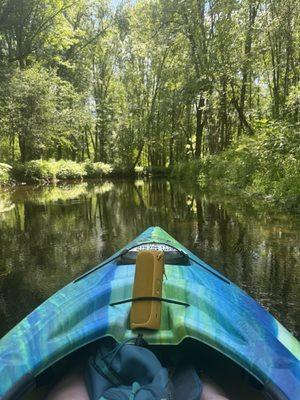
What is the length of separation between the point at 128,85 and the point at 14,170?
61.3ft

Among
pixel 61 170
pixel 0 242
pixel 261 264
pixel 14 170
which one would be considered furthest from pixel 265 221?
pixel 61 170

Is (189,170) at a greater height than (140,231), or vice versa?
(189,170)

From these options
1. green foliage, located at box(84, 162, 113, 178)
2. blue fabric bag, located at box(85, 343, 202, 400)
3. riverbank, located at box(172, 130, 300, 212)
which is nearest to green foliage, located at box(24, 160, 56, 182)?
green foliage, located at box(84, 162, 113, 178)

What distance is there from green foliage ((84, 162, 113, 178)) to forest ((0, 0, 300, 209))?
13 centimetres

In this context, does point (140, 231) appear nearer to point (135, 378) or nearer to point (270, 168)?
point (270, 168)

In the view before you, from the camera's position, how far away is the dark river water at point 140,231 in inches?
173

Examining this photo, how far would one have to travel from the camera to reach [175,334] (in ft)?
6.64

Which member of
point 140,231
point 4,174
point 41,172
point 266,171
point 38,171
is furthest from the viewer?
point 41,172

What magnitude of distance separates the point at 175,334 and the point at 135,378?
30 cm

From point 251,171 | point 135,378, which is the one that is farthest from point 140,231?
point 251,171

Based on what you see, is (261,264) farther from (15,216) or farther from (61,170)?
(61,170)

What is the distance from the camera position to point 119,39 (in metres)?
35.5

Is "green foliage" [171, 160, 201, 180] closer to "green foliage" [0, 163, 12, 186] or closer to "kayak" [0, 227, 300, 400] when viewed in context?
"green foliage" [0, 163, 12, 186]

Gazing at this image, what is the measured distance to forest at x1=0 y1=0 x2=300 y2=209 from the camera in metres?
14.0
